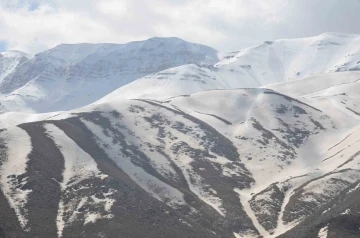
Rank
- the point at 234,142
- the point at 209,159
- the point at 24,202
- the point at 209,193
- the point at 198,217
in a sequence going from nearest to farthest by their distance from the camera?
1. the point at 24,202
2. the point at 198,217
3. the point at 209,193
4. the point at 209,159
5. the point at 234,142

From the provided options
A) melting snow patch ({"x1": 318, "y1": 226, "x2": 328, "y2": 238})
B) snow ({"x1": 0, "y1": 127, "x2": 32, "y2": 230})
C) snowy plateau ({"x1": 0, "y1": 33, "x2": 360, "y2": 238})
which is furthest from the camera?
snowy plateau ({"x1": 0, "y1": 33, "x2": 360, "y2": 238})

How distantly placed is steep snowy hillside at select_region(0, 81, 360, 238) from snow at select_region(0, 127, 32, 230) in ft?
0.81

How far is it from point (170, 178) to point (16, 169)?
138 ft

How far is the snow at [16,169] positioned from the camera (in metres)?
96.7

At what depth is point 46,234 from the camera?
292 feet

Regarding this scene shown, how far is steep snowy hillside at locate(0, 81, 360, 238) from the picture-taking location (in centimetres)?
9819

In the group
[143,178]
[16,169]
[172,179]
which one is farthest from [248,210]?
[16,169]

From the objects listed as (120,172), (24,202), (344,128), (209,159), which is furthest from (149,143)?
(344,128)

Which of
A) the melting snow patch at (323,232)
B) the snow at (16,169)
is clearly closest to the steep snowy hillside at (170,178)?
the snow at (16,169)

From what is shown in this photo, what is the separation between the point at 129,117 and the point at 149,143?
94.5ft

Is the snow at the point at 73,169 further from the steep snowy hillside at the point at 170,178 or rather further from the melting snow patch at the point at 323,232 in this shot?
the melting snow patch at the point at 323,232

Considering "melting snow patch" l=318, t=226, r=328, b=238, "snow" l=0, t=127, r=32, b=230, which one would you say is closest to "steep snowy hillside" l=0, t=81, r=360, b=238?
"snow" l=0, t=127, r=32, b=230

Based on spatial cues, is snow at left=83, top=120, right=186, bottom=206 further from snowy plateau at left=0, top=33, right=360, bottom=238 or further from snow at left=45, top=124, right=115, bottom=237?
Result: snow at left=45, top=124, right=115, bottom=237

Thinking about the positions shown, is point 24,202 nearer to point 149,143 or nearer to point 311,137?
point 149,143
